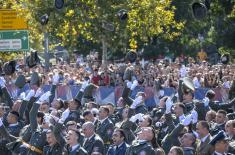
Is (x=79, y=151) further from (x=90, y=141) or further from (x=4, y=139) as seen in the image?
(x=4, y=139)

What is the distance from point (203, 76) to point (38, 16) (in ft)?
28.1

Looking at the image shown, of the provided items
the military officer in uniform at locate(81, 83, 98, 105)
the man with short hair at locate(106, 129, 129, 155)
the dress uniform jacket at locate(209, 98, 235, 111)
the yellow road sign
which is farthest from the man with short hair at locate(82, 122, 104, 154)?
the yellow road sign

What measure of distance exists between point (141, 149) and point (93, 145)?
142cm

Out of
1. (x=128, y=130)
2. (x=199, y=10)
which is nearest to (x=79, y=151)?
(x=128, y=130)

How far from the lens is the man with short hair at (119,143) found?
1371cm

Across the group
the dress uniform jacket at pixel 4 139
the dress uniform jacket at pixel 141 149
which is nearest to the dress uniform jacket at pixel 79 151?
the dress uniform jacket at pixel 141 149

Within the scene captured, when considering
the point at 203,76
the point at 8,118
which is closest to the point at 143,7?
the point at 203,76

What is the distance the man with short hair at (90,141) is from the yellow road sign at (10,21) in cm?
1542

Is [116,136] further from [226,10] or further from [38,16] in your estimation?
[226,10]

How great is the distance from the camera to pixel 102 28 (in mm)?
30828

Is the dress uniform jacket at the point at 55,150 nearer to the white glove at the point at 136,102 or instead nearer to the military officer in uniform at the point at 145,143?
the military officer in uniform at the point at 145,143

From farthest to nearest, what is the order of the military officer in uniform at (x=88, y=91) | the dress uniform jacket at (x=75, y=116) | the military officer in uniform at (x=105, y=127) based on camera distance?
the military officer in uniform at (x=88, y=91), the dress uniform jacket at (x=75, y=116), the military officer in uniform at (x=105, y=127)

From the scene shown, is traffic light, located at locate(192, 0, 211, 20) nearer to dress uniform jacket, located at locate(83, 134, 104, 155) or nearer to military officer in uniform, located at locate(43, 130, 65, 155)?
dress uniform jacket, located at locate(83, 134, 104, 155)

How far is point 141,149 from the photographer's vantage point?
42.0ft
